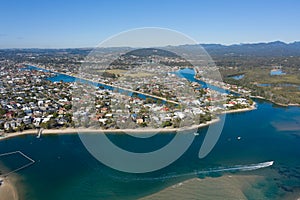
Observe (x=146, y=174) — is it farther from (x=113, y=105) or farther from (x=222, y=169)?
(x=113, y=105)

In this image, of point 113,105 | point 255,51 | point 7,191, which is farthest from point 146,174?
point 255,51

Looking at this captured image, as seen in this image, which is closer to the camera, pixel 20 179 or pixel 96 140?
pixel 20 179

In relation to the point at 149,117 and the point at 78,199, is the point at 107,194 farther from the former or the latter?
the point at 149,117

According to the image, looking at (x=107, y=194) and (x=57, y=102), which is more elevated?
(x=57, y=102)

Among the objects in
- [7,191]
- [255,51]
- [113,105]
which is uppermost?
[255,51]

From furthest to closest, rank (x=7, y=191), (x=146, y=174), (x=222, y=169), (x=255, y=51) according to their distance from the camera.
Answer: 1. (x=255, y=51)
2. (x=222, y=169)
3. (x=146, y=174)
4. (x=7, y=191)

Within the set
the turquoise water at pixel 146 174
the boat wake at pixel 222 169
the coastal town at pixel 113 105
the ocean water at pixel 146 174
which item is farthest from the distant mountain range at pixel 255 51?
the boat wake at pixel 222 169

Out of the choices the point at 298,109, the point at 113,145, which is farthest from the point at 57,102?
the point at 298,109
